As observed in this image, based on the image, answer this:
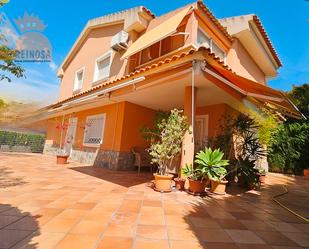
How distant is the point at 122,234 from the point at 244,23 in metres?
17.1

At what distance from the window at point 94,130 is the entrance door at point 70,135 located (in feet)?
8.69

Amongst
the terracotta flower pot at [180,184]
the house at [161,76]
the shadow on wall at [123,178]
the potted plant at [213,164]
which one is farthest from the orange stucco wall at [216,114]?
the terracotta flower pot at [180,184]

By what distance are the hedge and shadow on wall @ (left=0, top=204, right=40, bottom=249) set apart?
26478 millimetres

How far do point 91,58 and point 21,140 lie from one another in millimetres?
16749

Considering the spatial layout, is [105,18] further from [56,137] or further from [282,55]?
[282,55]

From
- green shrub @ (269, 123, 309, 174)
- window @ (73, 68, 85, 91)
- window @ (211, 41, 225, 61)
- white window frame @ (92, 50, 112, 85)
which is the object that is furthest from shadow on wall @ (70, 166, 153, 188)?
green shrub @ (269, 123, 309, 174)

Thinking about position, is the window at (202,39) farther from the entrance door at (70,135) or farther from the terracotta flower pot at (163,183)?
the entrance door at (70,135)

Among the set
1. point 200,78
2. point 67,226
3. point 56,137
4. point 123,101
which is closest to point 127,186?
point 67,226

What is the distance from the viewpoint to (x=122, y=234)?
4785 millimetres

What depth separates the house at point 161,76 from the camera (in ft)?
32.9

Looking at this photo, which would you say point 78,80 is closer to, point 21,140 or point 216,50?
point 21,140

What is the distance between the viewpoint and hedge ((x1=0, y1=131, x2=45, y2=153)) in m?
28.2

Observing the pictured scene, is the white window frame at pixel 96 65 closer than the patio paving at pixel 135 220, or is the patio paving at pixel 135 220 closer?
the patio paving at pixel 135 220

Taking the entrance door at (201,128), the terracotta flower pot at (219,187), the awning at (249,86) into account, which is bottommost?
the terracotta flower pot at (219,187)
